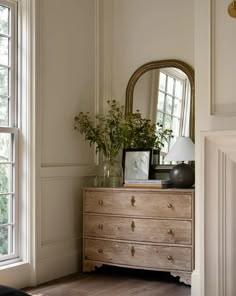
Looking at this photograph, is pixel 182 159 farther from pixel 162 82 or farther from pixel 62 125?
pixel 62 125

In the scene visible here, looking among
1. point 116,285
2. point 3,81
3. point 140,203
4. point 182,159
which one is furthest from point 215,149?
point 3,81

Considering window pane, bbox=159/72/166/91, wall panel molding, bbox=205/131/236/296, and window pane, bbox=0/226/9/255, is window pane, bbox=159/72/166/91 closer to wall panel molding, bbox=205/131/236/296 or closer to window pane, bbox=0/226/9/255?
wall panel molding, bbox=205/131/236/296

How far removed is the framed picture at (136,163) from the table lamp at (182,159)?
1.11ft

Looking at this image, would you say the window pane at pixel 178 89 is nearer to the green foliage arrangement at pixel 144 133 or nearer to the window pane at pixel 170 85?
the window pane at pixel 170 85

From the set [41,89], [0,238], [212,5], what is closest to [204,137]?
[212,5]

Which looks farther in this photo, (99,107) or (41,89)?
(99,107)

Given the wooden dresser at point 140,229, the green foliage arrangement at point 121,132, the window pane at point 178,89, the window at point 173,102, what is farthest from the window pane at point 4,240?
the window pane at point 178,89

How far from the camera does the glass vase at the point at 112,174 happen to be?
4.92 m

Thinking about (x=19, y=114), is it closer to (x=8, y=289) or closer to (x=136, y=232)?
(x=136, y=232)

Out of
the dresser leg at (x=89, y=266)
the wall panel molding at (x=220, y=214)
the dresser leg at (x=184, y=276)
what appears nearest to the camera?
the wall panel molding at (x=220, y=214)

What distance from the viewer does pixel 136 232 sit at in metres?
4.56

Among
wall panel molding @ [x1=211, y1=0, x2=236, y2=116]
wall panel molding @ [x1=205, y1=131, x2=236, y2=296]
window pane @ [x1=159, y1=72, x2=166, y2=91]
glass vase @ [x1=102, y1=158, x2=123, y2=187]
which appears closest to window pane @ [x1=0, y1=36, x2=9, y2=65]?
glass vase @ [x1=102, y1=158, x2=123, y2=187]

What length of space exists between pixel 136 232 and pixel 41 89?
1.50m

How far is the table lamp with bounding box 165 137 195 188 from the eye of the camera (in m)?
4.46
